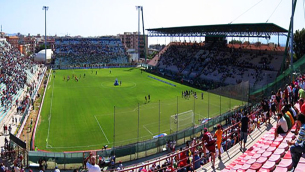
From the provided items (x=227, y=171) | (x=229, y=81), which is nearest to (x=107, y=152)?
(x=227, y=171)

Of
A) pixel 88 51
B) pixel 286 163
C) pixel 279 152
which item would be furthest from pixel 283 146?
pixel 88 51

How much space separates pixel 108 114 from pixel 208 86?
Answer: 22452 millimetres

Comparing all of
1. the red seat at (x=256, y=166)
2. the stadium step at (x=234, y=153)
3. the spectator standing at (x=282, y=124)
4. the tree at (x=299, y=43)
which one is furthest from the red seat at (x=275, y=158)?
the tree at (x=299, y=43)

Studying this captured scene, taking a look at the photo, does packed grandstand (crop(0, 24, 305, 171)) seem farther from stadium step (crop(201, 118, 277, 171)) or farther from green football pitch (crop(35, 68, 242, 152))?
green football pitch (crop(35, 68, 242, 152))

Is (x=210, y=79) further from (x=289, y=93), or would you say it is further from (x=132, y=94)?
(x=289, y=93)

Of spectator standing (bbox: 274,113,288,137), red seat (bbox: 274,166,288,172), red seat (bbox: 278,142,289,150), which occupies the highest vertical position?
spectator standing (bbox: 274,113,288,137)

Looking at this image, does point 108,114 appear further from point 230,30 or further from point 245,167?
point 230,30

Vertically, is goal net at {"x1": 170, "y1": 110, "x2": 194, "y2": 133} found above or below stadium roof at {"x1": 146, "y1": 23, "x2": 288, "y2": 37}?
below

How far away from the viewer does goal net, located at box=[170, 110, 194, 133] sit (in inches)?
1013

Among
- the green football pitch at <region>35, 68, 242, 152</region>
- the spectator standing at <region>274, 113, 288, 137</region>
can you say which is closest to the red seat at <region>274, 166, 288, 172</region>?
the spectator standing at <region>274, 113, 288, 137</region>

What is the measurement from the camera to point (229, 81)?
166ft

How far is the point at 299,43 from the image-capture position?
182 feet

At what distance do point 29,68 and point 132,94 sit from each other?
33056mm

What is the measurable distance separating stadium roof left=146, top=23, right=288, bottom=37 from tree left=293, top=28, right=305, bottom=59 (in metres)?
7.54
